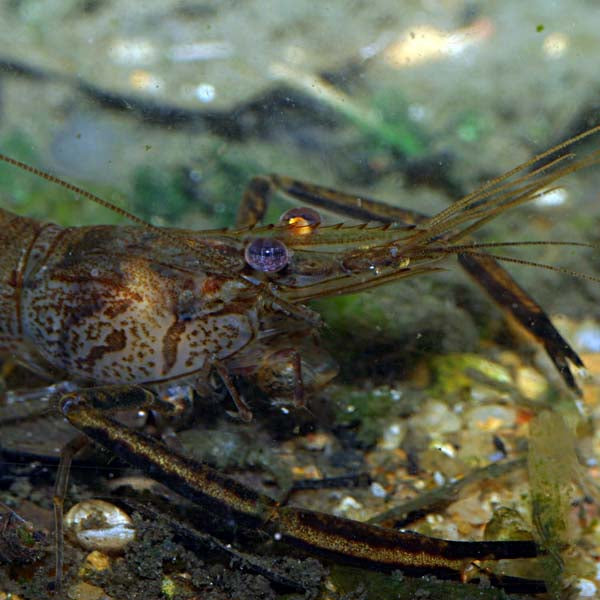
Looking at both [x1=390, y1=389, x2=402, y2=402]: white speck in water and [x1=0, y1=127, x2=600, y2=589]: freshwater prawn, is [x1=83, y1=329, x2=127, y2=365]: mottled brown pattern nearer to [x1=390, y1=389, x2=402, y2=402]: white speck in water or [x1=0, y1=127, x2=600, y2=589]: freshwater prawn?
[x1=0, y1=127, x2=600, y2=589]: freshwater prawn

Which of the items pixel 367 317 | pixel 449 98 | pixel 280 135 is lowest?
pixel 367 317

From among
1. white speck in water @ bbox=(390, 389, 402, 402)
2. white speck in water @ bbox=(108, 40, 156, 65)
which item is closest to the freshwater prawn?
white speck in water @ bbox=(390, 389, 402, 402)

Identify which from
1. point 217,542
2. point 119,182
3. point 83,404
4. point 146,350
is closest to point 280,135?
point 119,182

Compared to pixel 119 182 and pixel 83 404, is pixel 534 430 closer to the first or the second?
pixel 83 404

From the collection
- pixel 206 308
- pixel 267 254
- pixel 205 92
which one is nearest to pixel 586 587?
pixel 267 254

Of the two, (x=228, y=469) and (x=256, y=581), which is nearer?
(x=256, y=581)

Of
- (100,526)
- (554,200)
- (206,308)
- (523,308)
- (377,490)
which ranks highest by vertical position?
(554,200)

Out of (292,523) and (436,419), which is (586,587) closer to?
(436,419)
